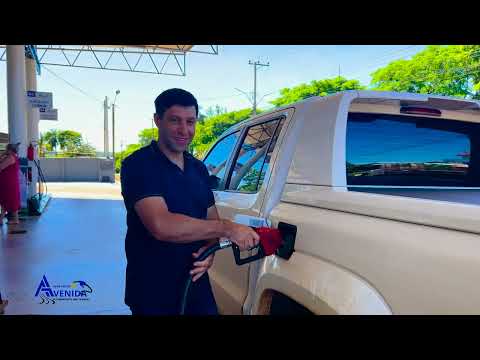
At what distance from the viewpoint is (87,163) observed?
19.4 meters

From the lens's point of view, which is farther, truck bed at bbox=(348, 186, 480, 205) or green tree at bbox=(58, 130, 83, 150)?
green tree at bbox=(58, 130, 83, 150)

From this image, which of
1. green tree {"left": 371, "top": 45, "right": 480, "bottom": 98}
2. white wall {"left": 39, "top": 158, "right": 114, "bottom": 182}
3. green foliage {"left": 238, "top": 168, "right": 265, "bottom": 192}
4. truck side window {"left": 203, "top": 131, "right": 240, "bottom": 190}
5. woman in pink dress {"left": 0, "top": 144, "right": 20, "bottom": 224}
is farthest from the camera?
white wall {"left": 39, "top": 158, "right": 114, "bottom": 182}

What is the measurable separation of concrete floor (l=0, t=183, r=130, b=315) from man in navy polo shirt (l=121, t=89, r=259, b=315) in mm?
1477

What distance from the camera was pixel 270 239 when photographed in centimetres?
165

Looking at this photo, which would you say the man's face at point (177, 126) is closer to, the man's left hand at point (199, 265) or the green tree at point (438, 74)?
the man's left hand at point (199, 265)

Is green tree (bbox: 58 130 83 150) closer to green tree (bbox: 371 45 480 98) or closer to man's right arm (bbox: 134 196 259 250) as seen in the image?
man's right arm (bbox: 134 196 259 250)

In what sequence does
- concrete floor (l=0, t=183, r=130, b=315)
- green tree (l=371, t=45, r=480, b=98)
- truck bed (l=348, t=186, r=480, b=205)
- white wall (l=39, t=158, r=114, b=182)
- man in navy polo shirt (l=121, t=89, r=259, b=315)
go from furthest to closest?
white wall (l=39, t=158, r=114, b=182)
green tree (l=371, t=45, r=480, b=98)
concrete floor (l=0, t=183, r=130, b=315)
truck bed (l=348, t=186, r=480, b=205)
man in navy polo shirt (l=121, t=89, r=259, b=315)

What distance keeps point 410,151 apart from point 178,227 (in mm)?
1452

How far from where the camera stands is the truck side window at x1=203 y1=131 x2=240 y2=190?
3.05m

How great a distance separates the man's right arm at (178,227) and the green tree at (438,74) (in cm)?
1018

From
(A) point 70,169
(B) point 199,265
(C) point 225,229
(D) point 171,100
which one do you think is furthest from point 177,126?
(A) point 70,169

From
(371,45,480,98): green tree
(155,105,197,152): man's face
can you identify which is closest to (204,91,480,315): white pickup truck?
(155,105,197,152): man's face

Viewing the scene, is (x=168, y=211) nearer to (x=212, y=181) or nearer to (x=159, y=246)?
(x=159, y=246)
